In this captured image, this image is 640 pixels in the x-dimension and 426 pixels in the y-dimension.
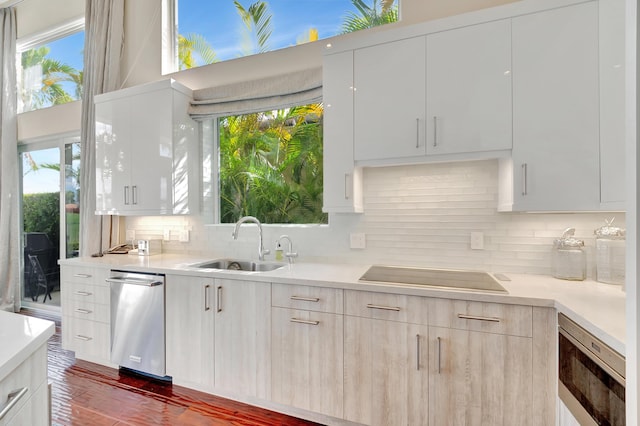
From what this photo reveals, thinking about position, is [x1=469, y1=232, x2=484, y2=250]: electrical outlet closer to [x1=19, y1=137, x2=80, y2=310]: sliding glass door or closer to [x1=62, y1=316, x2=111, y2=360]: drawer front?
[x1=62, y1=316, x2=111, y2=360]: drawer front

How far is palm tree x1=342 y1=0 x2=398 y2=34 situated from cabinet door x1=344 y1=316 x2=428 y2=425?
2.27 metres

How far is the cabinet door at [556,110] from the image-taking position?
1.59 m

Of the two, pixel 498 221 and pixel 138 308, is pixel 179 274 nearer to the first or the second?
pixel 138 308

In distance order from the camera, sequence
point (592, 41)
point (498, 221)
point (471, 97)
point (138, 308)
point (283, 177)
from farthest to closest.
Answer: point (283, 177)
point (138, 308)
point (498, 221)
point (471, 97)
point (592, 41)

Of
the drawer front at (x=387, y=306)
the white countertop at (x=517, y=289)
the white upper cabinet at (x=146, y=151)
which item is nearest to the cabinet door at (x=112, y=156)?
the white upper cabinet at (x=146, y=151)

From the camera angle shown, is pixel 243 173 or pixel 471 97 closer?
pixel 471 97

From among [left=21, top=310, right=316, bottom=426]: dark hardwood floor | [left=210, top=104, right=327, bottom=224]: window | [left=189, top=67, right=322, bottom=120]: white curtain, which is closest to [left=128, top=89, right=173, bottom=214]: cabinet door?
[left=189, top=67, right=322, bottom=120]: white curtain

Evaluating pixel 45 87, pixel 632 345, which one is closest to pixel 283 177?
pixel 632 345

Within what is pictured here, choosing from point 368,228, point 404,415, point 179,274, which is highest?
point 368,228

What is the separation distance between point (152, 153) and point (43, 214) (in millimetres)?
2478

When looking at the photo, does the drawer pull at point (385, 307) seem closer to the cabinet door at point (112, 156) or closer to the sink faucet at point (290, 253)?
the sink faucet at point (290, 253)

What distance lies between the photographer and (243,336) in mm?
2029

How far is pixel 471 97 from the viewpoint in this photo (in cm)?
179

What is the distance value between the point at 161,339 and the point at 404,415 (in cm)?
177
